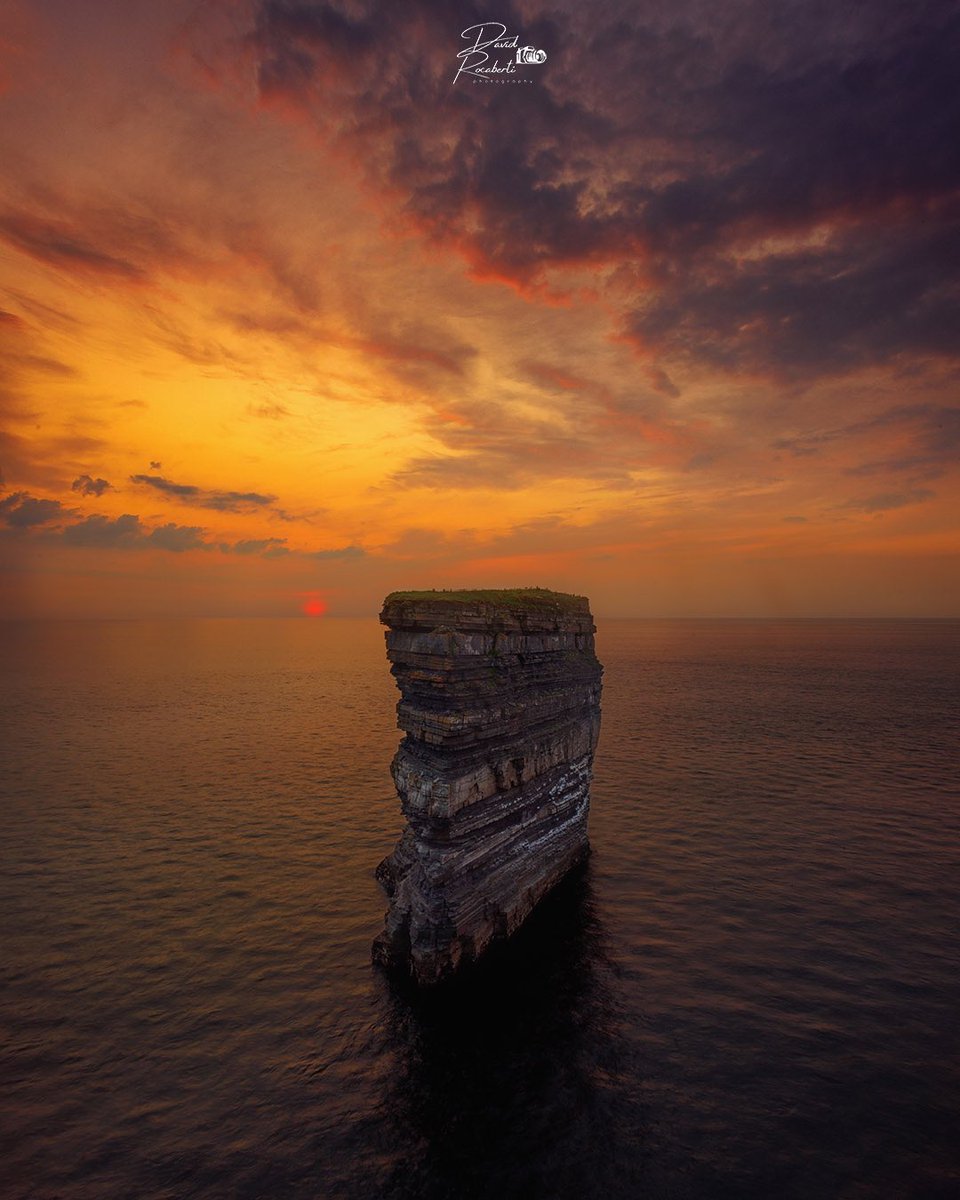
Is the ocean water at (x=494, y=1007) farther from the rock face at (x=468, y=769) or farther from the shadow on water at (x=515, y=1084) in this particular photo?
the rock face at (x=468, y=769)

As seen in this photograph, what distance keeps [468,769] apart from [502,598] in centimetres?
648

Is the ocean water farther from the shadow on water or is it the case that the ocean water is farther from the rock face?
the rock face

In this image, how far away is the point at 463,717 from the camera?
1809cm

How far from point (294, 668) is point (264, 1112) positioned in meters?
123

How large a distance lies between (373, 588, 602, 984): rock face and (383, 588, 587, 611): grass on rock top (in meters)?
0.08

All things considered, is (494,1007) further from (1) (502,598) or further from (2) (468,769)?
(1) (502,598)

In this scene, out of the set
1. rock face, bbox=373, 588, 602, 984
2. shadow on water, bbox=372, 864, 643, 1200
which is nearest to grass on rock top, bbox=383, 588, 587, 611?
rock face, bbox=373, 588, 602, 984

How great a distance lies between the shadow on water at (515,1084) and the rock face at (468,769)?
4.65ft

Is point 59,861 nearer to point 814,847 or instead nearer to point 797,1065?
point 797,1065

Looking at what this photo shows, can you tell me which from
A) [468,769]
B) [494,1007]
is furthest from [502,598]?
[494,1007]

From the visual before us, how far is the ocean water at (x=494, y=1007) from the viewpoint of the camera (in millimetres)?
12648

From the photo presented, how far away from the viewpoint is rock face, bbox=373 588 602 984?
1802 cm

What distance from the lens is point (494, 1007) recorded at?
1733 cm

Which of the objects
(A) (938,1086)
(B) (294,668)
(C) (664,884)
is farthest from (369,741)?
(B) (294,668)
